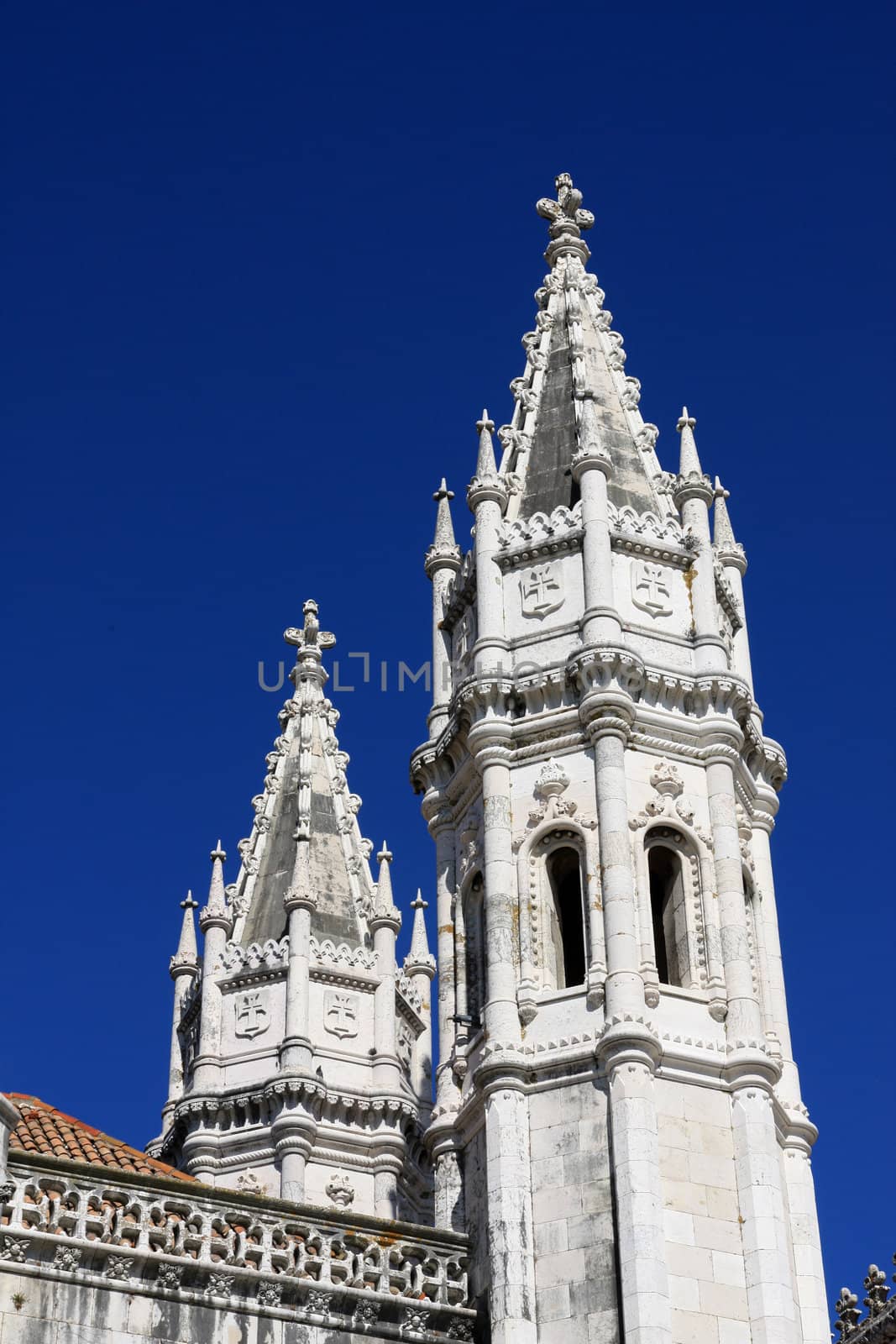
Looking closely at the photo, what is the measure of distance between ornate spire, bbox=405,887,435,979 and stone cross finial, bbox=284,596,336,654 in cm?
508

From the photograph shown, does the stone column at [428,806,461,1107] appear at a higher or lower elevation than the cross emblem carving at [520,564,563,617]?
lower

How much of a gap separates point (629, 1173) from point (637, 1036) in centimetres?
129

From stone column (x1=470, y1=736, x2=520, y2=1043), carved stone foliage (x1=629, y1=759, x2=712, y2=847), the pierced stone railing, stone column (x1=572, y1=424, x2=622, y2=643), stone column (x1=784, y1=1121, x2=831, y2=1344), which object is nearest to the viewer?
the pierced stone railing

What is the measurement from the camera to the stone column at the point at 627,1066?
21469 millimetres

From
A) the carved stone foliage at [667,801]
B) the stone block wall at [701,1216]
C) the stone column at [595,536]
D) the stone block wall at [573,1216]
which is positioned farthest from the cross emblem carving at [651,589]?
the stone block wall at [573,1216]

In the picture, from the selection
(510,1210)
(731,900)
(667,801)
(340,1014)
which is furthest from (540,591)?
(340,1014)

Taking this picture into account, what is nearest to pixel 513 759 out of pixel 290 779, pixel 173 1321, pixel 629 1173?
pixel 629 1173

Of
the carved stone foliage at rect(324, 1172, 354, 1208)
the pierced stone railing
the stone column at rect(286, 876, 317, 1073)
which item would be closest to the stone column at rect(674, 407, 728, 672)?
the pierced stone railing

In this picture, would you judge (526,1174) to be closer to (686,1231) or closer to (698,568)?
(686,1231)

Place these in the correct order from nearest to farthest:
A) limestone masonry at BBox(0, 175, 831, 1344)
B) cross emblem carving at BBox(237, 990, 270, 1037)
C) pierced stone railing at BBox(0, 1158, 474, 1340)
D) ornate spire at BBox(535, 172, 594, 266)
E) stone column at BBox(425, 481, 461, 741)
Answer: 1. pierced stone railing at BBox(0, 1158, 474, 1340)
2. limestone masonry at BBox(0, 175, 831, 1344)
3. stone column at BBox(425, 481, 461, 741)
4. ornate spire at BBox(535, 172, 594, 266)
5. cross emblem carving at BBox(237, 990, 270, 1037)

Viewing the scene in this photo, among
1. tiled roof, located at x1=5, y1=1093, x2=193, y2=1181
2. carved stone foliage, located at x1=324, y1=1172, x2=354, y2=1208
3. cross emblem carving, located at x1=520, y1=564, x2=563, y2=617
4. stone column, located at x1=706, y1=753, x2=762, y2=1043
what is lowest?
tiled roof, located at x1=5, y1=1093, x2=193, y2=1181

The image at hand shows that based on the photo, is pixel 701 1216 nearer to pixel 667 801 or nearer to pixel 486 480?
pixel 667 801

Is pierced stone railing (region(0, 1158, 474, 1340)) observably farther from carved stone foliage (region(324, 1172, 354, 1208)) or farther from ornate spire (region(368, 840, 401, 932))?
ornate spire (region(368, 840, 401, 932))

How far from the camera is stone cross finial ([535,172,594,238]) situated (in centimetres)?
3195
